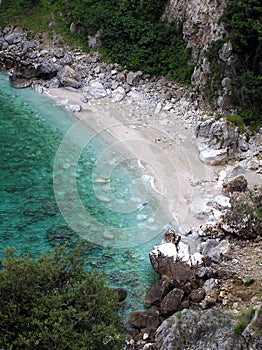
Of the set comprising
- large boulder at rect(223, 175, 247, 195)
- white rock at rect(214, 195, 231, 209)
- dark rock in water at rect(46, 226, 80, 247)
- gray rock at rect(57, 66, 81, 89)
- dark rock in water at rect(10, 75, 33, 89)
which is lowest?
dark rock in water at rect(46, 226, 80, 247)

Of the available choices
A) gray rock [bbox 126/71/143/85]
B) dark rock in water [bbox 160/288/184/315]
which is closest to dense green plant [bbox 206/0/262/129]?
gray rock [bbox 126/71/143/85]

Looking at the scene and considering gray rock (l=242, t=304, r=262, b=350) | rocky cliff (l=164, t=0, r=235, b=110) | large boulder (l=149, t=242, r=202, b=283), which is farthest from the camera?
rocky cliff (l=164, t=0, r=235, b=110)

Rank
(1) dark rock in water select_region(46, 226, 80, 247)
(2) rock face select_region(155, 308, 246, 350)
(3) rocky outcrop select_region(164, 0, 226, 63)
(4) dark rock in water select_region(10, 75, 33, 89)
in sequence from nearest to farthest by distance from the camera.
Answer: (2) rock face select_region(155, 308, 246, 350)
(1) dark rock in water select_region(46, 226, 80, 247)
(3) rocky outcrop select_region(164, 0, 226, 63)
(4) dark rock in water select_region(10, 75, 33, 89)

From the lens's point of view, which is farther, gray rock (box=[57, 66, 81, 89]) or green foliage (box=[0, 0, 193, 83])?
gray rock (box=[57, 66, 81, 89])

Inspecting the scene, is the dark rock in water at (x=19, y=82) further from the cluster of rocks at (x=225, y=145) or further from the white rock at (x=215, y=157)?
the white rock at (x=215, y=157)

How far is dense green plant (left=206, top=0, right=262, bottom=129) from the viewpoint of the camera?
3441 centimetres

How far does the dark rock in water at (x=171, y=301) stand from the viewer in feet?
73.9

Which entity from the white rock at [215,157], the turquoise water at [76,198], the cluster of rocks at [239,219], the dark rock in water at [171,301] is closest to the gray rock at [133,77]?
the turquoise water at [76,198]

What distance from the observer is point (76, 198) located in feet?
101

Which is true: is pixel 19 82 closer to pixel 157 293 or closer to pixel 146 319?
pixel 157 293

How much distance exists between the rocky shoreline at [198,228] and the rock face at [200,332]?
0.13 ft

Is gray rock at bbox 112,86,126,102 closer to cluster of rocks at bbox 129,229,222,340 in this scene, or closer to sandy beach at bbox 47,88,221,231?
sandy beach at bbox 47,88,221,231

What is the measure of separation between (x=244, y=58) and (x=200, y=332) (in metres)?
22.6

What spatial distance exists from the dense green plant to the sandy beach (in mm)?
4132
